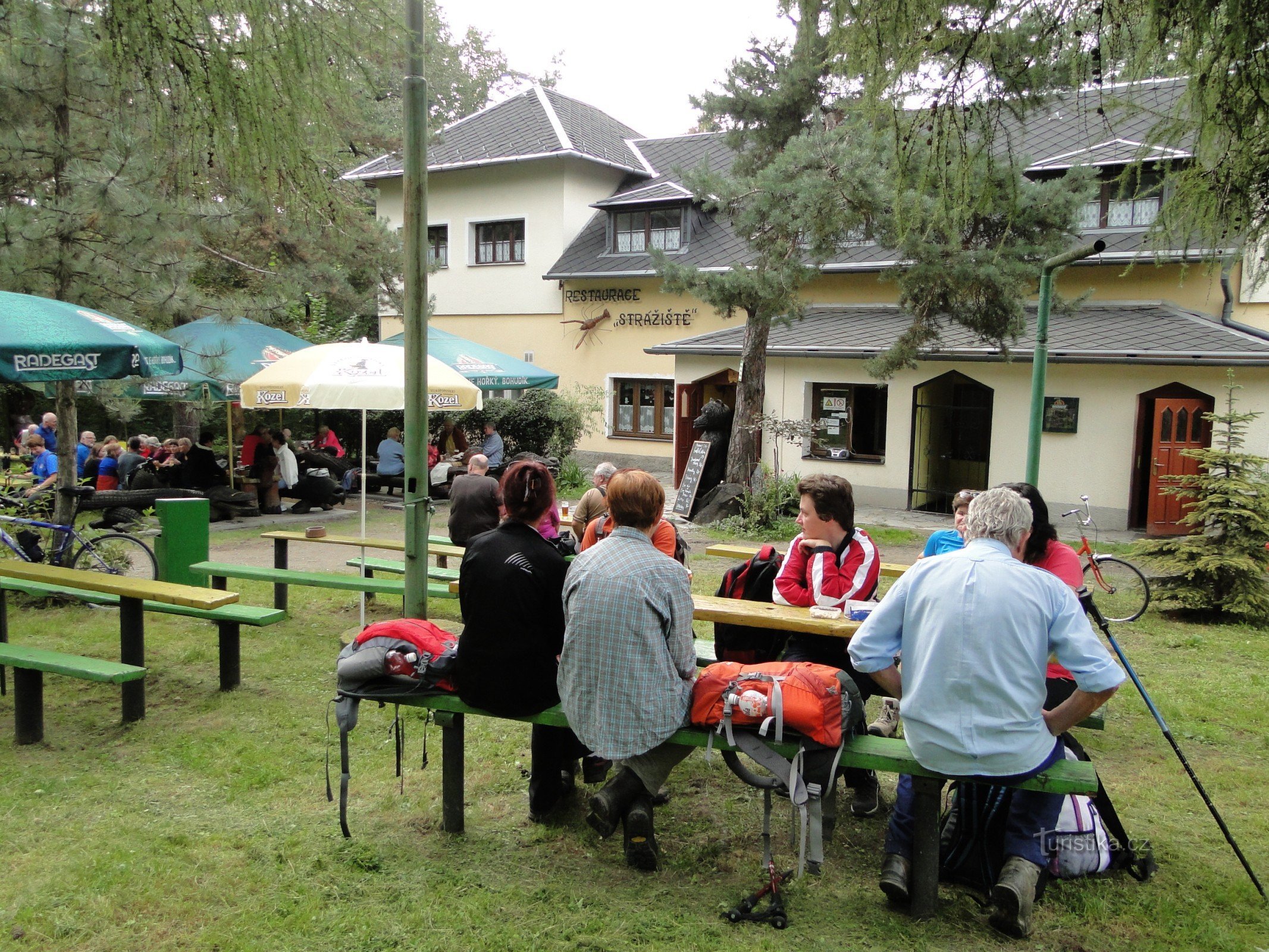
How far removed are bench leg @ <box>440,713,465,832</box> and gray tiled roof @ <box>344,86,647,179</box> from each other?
20095 mm

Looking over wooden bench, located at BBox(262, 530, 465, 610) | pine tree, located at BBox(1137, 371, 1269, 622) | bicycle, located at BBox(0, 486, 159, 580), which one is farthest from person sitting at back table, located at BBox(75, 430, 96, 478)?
pine tree, located at BBox(1137, 371, 1269, 622)

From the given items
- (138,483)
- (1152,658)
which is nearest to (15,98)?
(138,483)

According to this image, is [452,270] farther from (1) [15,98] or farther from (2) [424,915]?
(2) [424,915]

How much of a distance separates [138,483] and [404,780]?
10015mm

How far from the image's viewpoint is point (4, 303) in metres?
6.95

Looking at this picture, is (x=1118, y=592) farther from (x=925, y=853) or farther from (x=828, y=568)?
(x=925, y=853)

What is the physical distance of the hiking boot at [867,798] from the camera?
423 cm

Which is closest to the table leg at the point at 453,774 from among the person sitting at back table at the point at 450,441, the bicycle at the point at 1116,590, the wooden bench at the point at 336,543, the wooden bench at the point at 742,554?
the wooden bench at the point at 742,554

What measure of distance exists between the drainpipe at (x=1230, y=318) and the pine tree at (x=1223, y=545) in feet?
22.3

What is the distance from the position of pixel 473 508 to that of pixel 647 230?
1585 centimetres

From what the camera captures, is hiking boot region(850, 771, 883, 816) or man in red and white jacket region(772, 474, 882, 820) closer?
hiking boot region(850, 771, 883, 816)

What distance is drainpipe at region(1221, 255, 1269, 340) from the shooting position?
47.7 feet

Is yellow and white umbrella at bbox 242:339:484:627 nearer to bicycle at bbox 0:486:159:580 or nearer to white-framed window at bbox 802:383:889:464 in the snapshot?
→ bicycle at bbox 0:486:159:580

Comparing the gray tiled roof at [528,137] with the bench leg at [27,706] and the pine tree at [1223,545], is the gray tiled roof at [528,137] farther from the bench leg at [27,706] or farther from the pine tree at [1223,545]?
the bench leg at [27,706]
